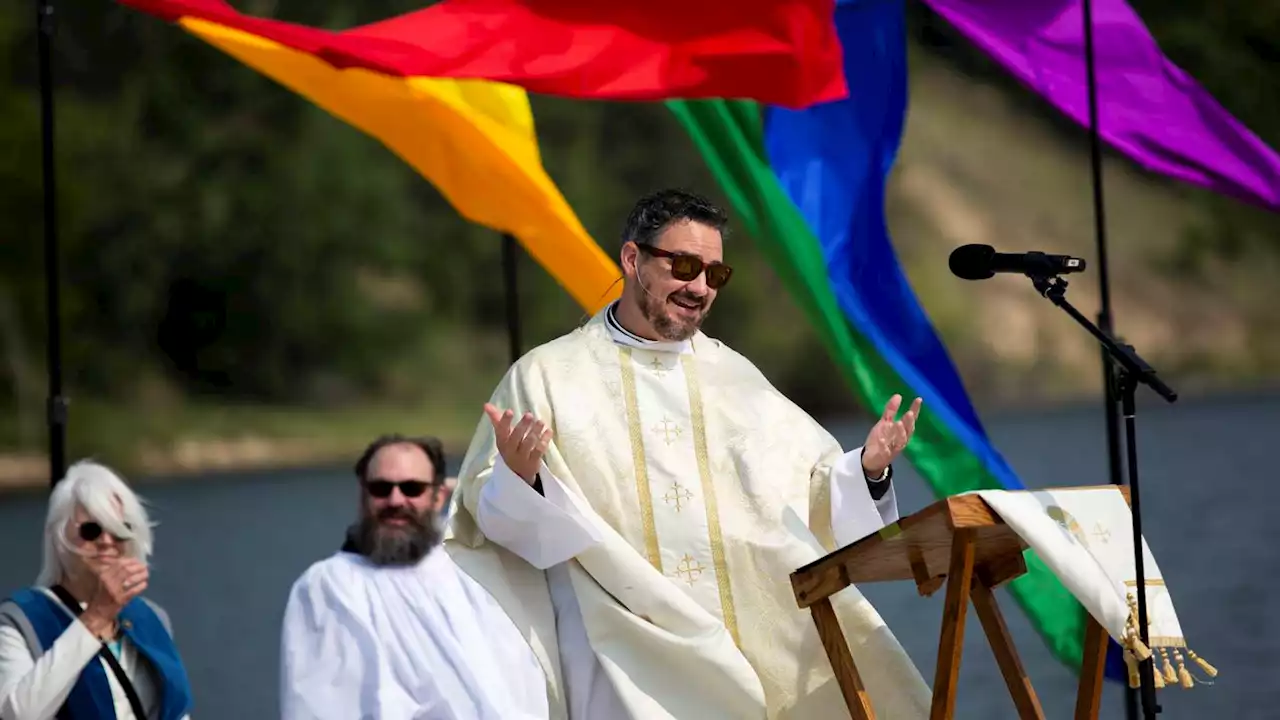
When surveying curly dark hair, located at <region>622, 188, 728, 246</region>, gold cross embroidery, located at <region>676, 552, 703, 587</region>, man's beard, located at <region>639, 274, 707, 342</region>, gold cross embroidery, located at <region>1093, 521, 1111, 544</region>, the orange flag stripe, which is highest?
the orange flag stripe

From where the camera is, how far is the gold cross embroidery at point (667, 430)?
13.6 feet

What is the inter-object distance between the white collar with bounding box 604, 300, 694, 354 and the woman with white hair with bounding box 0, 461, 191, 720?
1401 mm

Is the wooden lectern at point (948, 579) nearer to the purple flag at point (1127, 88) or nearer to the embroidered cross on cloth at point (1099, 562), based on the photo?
the embroidered cross on cloth at point (1099, 562)

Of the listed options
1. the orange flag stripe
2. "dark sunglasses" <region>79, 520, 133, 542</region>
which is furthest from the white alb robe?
the orange flag stripe

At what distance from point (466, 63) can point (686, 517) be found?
102 inches

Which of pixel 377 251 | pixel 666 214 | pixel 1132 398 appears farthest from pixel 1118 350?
pixel 377 251

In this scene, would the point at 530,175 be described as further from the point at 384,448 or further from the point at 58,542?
the point at 58,542

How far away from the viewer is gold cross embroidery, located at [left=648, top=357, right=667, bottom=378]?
13.8 feet

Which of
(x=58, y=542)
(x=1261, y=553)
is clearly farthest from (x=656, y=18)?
(x=1261, y=553)

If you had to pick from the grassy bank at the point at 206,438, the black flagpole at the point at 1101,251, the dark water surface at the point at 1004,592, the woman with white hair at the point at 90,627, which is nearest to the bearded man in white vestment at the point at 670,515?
the woman with white hair at the point at 90,627

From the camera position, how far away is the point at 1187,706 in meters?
11.2

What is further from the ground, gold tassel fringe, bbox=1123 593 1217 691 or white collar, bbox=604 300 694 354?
white collar, bbox=604 300 694 354

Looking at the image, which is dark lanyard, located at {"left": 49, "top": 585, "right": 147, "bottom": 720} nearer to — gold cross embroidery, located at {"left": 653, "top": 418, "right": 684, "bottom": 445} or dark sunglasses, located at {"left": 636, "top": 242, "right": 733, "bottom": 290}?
gold cross embroidery, located at {"left": 653, "top": 418, "right": 684, "bottom": 445}

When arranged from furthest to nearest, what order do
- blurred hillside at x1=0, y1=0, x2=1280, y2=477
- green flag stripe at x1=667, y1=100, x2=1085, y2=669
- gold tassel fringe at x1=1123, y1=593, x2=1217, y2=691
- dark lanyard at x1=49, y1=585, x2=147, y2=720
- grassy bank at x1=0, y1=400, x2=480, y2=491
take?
blurred hillside at x1=0, y1=0, x2=1280, y2=477, grassy bank at x1=0, y1=400, x2=480, y2=491, green flag stripe at x1=667, y1=100, x2=1085, y2=669, dark lanyard at x1=49, y1=585, x2=147, y2=720, gold tassel fringe at x1=1123, y1=593, x2=1217, y2=691
